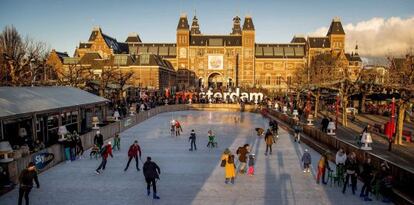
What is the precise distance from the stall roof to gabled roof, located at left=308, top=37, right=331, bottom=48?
263 ft

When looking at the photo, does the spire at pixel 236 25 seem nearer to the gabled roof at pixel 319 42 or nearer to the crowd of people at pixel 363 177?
the gabled roof at pixel 319 42

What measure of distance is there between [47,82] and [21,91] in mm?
17182

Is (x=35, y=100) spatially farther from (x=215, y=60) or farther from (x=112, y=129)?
(x=215, y=60)

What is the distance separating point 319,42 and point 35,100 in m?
87.6

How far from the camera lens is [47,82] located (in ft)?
110

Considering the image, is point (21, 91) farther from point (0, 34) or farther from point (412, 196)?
point (0, 34)

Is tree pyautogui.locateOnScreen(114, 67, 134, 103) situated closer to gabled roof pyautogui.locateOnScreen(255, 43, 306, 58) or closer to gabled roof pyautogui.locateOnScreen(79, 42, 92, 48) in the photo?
gabled roof pyautogui.locateOnScreen(79, 42, 92, 48)

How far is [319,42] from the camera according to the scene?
9444cm

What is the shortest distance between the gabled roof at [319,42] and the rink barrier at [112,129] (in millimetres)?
55154

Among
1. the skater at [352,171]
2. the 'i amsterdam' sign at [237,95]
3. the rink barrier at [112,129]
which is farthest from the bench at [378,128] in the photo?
the 'i amsterdam' sign at [237,95]

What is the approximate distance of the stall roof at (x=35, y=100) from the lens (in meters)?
14.6

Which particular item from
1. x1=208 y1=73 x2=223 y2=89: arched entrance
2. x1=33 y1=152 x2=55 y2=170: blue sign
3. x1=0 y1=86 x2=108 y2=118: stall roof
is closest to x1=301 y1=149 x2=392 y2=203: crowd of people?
x1=33 y1=152 x2=55 y2=170: blue sign

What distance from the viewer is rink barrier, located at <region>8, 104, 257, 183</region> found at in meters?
11.4

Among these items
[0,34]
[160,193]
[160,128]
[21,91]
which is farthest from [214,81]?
[160,193]
